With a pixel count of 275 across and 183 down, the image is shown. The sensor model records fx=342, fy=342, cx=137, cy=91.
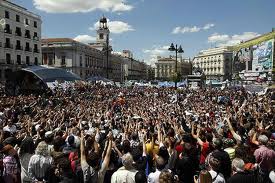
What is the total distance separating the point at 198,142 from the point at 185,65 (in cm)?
19466

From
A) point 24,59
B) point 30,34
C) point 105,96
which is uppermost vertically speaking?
point 30,34

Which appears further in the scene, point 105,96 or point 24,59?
point 24,59

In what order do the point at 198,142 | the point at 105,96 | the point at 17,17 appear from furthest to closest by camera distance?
the point at 17,17 → the point at 105,96 → the point at 198,142

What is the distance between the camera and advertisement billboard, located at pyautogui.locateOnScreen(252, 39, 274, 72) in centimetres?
6078

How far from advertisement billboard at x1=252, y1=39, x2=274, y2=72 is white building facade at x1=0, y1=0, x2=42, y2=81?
4012 centimetres

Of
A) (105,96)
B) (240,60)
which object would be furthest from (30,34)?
(240,60)

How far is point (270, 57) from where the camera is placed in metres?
60.3

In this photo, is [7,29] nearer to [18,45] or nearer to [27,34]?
[18,45]

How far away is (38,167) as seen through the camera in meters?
5.69

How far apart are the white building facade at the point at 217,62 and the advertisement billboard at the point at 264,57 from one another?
227ft

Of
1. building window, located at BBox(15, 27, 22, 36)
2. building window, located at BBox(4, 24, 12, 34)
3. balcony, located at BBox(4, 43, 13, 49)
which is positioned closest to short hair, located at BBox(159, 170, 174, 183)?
balcony, located at BBox(4, 43, 13, 49)

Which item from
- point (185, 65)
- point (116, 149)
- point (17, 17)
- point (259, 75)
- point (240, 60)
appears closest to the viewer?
point (116, 149)

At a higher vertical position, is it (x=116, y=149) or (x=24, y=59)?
(x=24, y=59)

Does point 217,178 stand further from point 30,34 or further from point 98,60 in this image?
point 98,60
